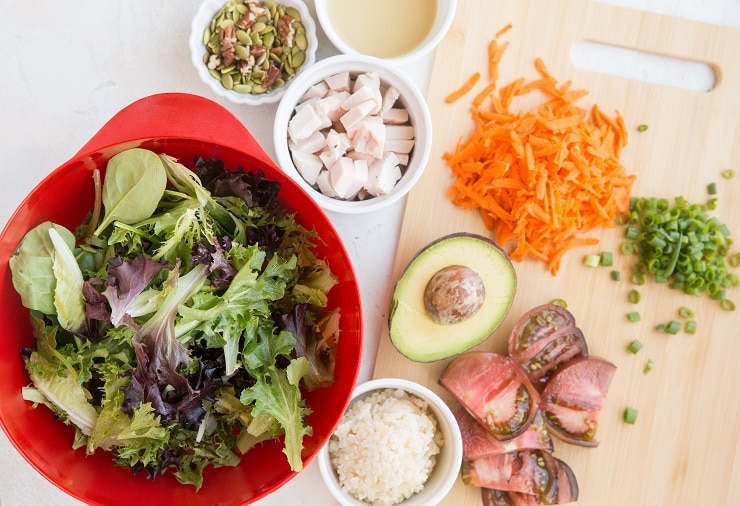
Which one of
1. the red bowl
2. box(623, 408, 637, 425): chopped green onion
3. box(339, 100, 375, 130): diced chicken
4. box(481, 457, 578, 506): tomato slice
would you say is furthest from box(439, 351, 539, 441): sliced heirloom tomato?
box(339, 100, 375, 130): diced chicken

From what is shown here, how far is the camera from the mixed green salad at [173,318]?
112cm

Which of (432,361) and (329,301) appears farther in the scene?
(432,361)

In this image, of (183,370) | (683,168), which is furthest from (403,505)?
(683,168)

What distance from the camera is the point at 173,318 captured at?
1.13 meters

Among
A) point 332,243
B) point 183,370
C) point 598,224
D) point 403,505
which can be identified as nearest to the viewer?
point 183,370

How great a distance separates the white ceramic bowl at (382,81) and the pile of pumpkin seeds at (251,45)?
0.28ft

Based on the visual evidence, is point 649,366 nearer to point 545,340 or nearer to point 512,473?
point 545,340

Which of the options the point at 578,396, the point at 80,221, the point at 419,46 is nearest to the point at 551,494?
the point at 578,396

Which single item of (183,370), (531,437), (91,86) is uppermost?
(91,86)

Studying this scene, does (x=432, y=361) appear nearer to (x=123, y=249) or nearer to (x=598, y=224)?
(x=598, y=224)

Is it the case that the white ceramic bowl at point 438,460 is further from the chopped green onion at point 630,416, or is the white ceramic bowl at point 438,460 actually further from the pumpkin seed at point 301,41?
the pumpkin seed at point 301,41

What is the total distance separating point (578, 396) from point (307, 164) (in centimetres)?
81

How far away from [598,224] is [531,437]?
1.71 ft

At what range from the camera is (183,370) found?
1.14 meters
